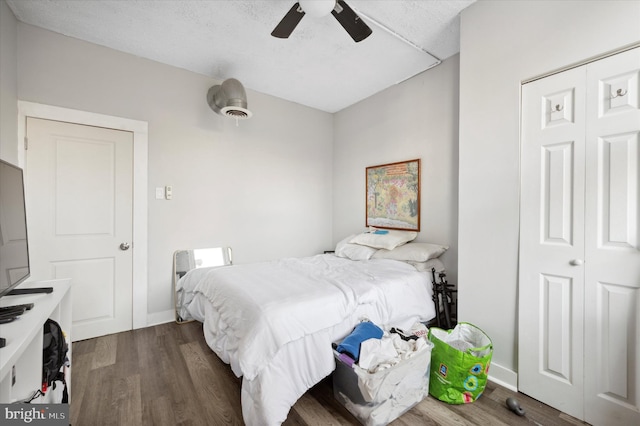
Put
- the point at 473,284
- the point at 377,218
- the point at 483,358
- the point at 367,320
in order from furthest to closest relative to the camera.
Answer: the point at 377,218
the point at 473,284
the point at 367,320
the point at 483,358

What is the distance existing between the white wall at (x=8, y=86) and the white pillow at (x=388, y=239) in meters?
3.25

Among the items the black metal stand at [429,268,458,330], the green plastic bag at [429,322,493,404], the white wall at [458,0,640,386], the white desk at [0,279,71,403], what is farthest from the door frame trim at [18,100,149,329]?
the white wall at [458,0,640,386]

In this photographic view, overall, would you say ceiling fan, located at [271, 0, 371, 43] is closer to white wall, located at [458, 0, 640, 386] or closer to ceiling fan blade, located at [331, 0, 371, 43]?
ceiling fan blade, located at [331, 0, 371, 43]

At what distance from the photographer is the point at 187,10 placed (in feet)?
6.99

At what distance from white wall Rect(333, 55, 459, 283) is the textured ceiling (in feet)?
0.75

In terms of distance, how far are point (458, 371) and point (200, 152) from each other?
3.24 metres

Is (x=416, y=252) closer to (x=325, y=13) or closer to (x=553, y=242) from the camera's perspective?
(x=553, y=242)

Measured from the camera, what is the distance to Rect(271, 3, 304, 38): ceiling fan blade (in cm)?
176

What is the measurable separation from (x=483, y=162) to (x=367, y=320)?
1.49 metres

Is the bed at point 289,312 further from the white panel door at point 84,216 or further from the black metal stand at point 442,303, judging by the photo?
the white panel door at point 84,216

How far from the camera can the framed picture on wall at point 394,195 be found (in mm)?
3111

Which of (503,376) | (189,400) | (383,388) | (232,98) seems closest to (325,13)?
(232,98)

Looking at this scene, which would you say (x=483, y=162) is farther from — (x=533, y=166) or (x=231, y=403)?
(x=231, y=403)

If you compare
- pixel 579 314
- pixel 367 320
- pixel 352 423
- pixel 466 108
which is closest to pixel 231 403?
pixel 352 423
